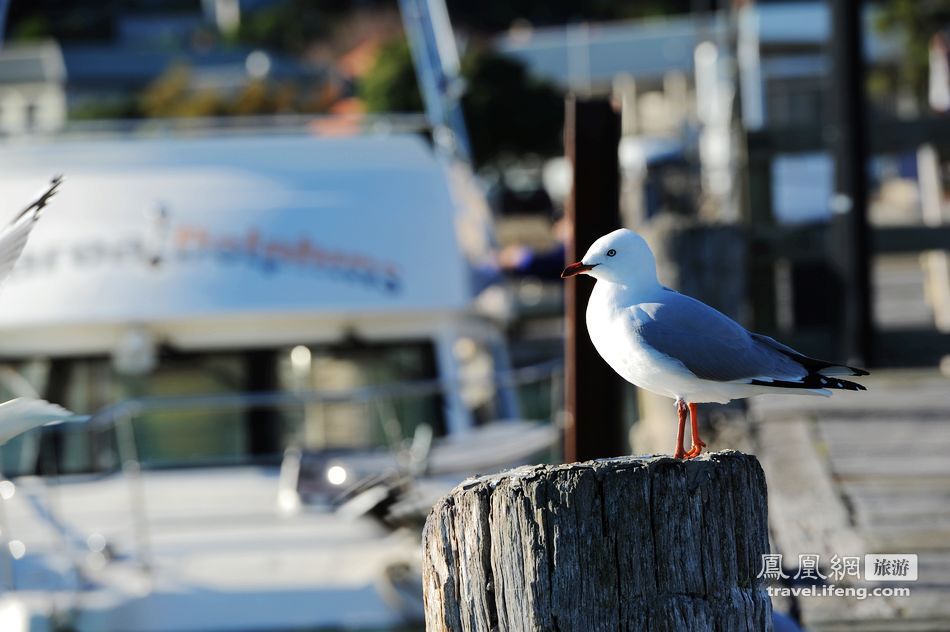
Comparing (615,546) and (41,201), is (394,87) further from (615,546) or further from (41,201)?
(615,546)

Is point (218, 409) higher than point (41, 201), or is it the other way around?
point (41, 201)

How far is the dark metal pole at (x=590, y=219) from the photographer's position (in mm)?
6152

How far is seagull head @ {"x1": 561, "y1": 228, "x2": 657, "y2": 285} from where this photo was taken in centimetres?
308

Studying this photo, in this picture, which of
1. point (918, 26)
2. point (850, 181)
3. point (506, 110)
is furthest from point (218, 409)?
point (506, 110)

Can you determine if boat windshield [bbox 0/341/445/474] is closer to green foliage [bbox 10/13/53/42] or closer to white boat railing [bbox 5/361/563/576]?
white boat railing [bbox 5/361/563/576]

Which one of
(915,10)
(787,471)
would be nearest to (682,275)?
(787,471)

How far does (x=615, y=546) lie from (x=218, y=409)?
5.55 metres

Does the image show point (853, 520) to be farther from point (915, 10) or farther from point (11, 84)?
point (11, 84)

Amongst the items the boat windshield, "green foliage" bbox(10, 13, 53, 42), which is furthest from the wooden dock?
→ "green foliage" bbox(10, 13, 53, 42)

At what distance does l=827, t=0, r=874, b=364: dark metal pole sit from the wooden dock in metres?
0.38

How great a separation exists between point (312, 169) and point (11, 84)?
154 ft

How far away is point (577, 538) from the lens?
2.69 m

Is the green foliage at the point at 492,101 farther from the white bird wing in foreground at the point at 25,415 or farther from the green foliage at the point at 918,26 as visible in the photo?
the white bird wing in foreground at the point at 25,415

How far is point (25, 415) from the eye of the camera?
3.29 meters
